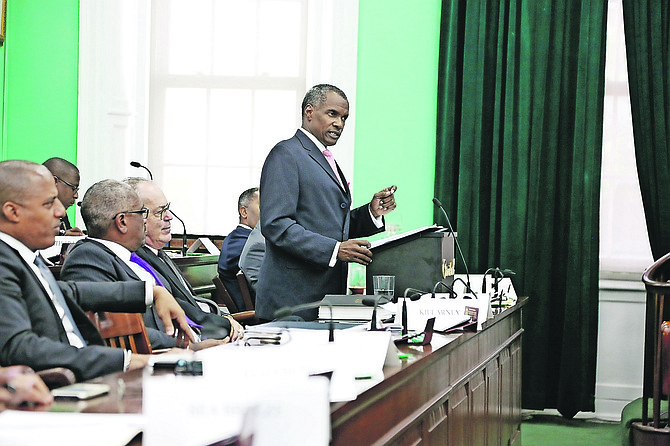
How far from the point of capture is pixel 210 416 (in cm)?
98

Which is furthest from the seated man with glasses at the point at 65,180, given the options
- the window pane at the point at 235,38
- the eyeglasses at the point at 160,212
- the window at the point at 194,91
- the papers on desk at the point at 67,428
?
the papers on desk at the point at 67,428

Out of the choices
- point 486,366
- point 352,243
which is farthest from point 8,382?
point 486,366

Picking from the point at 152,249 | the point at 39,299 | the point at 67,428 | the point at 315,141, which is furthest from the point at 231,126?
the point at 67,428

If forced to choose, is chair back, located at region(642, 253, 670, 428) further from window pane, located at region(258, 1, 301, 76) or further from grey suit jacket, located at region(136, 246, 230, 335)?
window pane, located at region(258, 1, 301, 76)

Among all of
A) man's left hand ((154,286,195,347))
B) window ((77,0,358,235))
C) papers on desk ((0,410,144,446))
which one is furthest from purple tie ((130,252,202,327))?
window ((77,0,358,235))

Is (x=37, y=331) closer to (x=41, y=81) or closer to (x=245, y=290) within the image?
(x=245, y=290)

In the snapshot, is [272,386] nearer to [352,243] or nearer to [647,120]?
[352,243]

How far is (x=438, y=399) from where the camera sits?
7.11 ft

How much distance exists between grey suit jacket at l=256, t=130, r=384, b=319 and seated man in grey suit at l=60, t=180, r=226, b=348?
1.40 feet

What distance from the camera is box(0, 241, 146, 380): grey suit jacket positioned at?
1793 mm

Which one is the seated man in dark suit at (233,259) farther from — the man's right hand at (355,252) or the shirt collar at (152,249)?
the man's right hand at (355,252)

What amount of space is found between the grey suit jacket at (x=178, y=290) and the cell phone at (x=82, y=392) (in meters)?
1.72

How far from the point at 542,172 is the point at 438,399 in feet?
10.8

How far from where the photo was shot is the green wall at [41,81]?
19.1 ft
